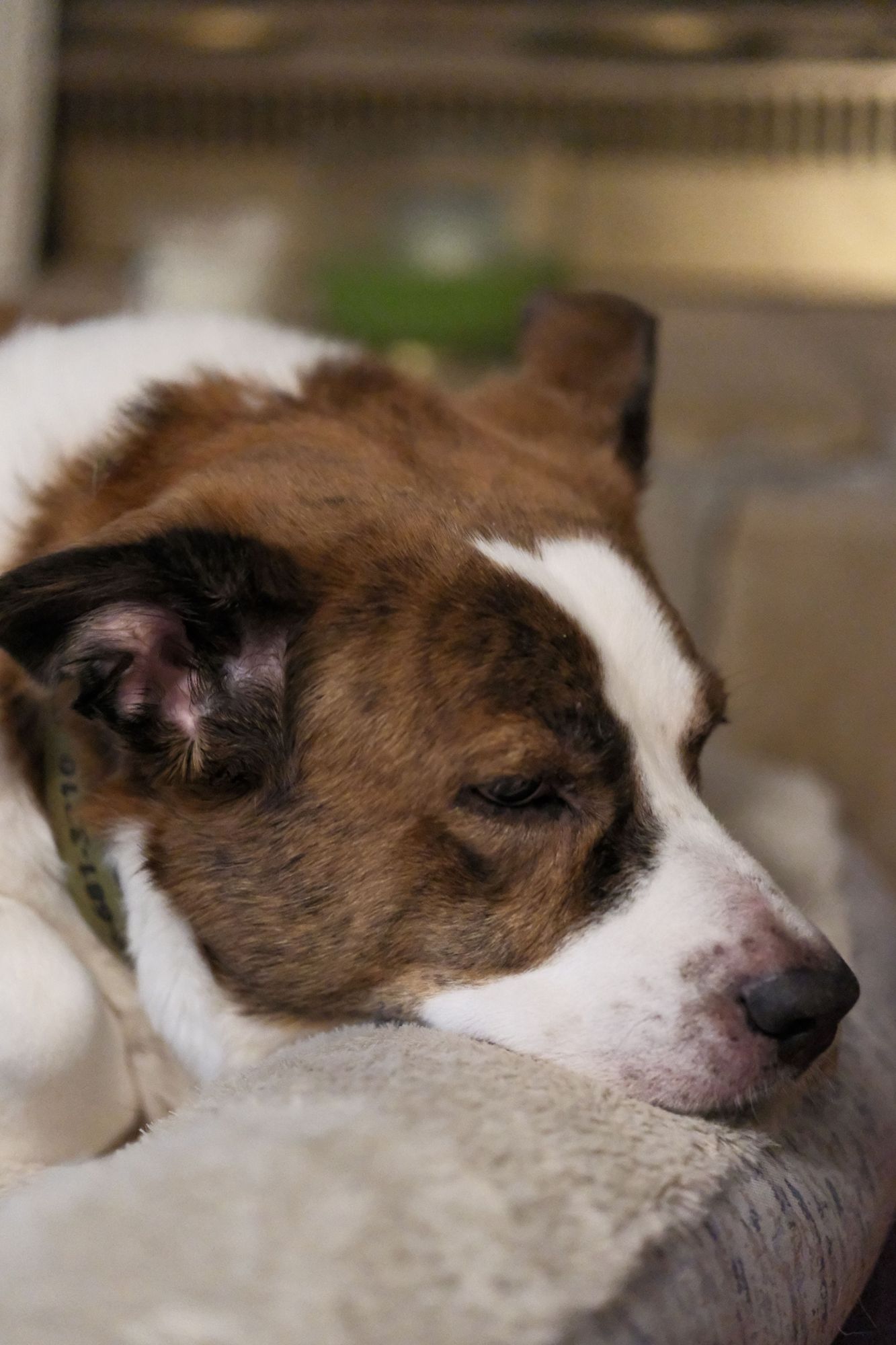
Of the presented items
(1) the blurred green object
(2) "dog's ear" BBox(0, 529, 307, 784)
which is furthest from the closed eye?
(1) the blurred green object

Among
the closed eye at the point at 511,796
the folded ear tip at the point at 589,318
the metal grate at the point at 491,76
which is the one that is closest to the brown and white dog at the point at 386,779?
the closed eye at the point at 511,796

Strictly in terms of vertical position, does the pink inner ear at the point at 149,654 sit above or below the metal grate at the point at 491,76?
below

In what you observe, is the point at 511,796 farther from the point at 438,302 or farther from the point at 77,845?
the point at 438,302

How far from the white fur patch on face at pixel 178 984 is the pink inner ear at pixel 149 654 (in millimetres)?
111

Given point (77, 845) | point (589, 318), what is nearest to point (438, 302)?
point (589, 318)

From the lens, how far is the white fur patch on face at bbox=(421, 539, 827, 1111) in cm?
→ 101

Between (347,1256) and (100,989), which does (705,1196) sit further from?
(100,989)

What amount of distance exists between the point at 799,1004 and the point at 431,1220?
0.33m

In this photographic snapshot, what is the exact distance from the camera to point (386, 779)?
1080 millimetres

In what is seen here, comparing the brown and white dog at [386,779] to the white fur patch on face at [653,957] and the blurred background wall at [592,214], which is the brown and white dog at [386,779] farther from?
the blurred background wall at [592,214]

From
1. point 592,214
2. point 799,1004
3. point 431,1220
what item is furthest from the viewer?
point 592,214

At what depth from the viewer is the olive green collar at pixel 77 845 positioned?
120 cm

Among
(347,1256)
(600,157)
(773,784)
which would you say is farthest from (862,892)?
(600,157)

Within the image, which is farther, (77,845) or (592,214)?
(592,214)
